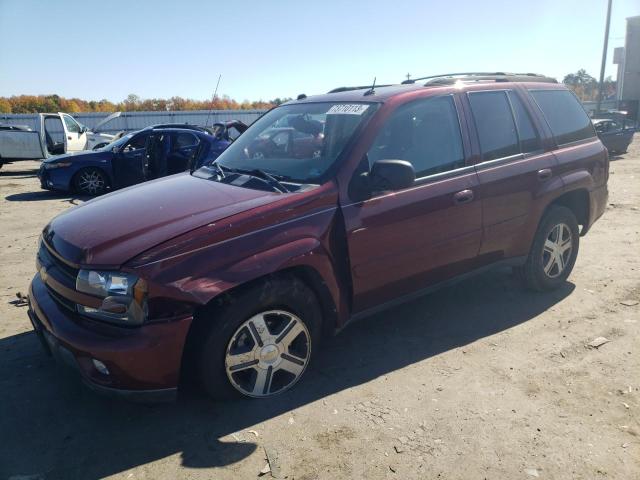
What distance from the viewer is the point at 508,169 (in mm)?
4191

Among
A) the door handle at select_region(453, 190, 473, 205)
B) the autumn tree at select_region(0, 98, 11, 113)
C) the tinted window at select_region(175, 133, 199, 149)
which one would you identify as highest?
the autumn tree at select_region(0, 98, 11, 113)

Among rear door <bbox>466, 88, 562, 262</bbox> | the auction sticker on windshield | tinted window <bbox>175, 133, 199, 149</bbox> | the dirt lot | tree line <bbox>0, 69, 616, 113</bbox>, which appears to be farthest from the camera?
tree line <bbox>0, 69, 616, 113</bbox>

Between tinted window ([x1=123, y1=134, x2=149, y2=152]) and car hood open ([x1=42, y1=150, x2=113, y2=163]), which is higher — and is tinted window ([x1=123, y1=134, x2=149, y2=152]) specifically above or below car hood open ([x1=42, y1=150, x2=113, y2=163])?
above

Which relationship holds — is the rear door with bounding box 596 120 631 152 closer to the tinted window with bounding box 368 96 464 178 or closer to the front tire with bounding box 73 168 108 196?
the tinted window with bounding box 368 96 464 178

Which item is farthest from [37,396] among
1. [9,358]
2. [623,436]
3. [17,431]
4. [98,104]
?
[98,104]

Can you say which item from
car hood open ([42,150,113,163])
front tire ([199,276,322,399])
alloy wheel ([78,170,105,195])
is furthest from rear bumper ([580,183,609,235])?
alloy wheel ([78,170,105,195])

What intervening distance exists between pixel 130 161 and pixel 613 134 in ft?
49.5

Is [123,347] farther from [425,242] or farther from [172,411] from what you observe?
[425,242]

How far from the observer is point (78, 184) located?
11219mm

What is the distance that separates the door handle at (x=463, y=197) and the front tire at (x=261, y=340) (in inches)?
54.3

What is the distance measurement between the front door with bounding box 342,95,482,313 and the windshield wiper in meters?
0.46

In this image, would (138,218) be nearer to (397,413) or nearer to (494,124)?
(397,413)

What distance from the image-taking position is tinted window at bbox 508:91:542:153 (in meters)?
4.41

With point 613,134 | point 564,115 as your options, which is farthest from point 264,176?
point 613,134
